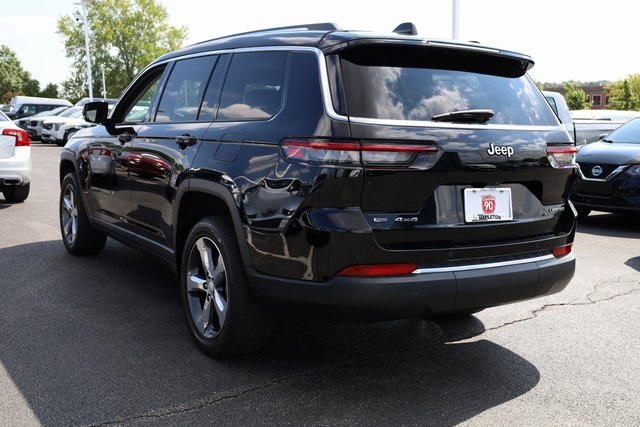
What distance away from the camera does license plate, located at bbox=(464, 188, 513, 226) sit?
3.36m

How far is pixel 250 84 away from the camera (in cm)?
390

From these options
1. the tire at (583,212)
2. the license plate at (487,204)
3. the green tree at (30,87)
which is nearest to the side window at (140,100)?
the license plate at (487,204)

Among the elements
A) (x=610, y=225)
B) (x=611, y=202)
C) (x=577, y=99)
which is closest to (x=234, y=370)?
(x=611, y=202)

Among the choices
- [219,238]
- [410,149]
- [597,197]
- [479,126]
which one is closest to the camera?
[410,149]

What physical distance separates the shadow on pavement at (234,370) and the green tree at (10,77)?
105 m

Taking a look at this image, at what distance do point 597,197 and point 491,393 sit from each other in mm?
6197

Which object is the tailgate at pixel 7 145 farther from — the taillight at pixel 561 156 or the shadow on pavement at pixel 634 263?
the taillight at pixel 561 156

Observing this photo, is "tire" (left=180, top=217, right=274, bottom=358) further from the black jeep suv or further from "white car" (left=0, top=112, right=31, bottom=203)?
"white car" (left=0, top=112, right=31, bottom=203)

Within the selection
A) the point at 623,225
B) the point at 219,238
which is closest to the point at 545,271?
the point at 219,238

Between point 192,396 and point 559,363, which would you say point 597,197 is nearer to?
point 559,363

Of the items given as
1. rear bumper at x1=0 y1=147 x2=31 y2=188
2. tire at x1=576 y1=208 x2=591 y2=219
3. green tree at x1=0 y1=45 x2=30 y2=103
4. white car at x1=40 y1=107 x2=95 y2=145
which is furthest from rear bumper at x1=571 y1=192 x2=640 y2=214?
green tree at x1=0 y1=45 x2=30 y2=103

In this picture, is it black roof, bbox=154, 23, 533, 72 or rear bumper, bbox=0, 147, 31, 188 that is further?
rear bumper, bbox=0, 147, 31, 188

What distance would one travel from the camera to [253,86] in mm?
3863

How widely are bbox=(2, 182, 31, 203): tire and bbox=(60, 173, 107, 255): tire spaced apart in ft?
13.8
